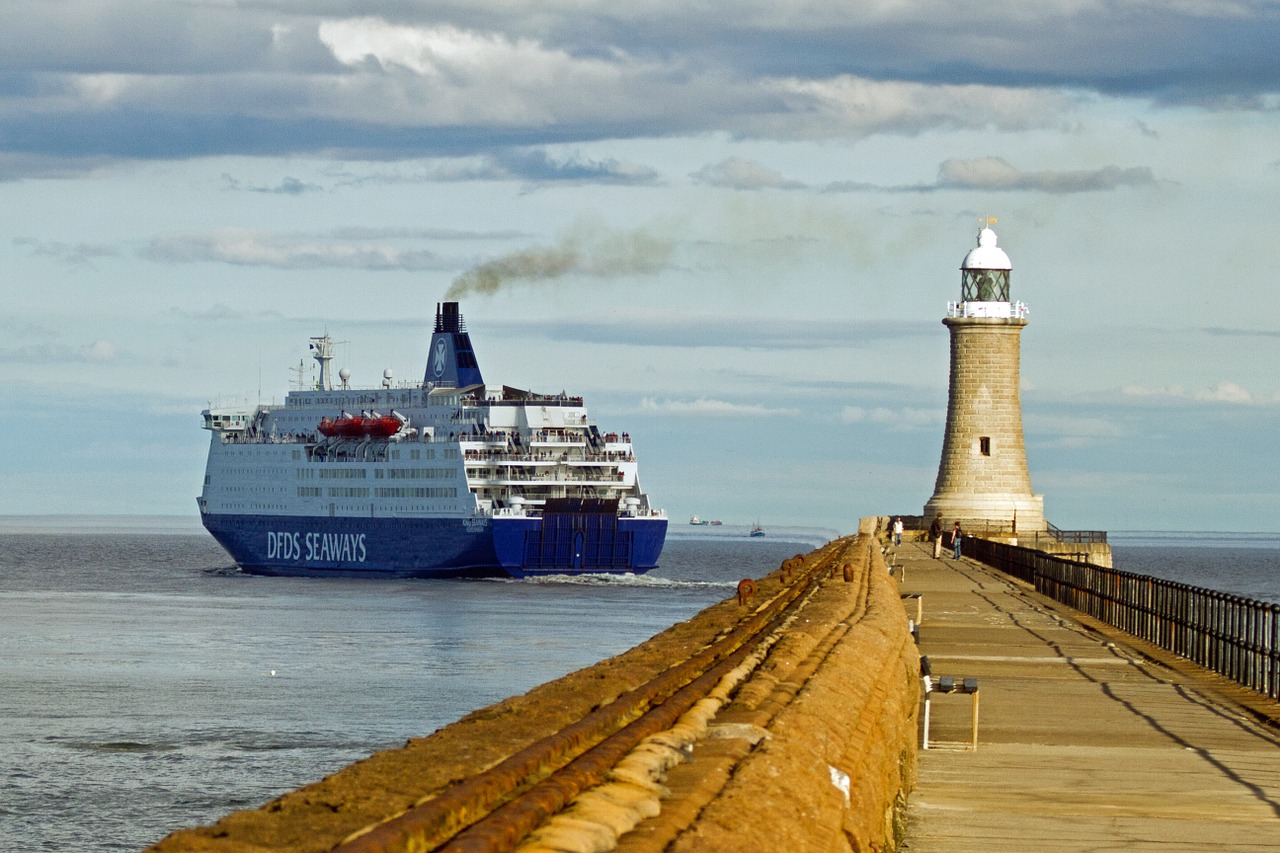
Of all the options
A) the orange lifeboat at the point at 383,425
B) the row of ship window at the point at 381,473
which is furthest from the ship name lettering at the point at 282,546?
the orange lifeboat at the point at 383,425

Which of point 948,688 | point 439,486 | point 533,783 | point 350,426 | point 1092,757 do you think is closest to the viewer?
point 533,783

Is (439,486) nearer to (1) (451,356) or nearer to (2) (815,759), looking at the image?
(1) (451,356)

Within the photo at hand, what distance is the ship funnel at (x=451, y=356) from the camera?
8444cm

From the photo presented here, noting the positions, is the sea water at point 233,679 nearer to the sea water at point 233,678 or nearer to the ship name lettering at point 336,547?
the sea water at point 233,678

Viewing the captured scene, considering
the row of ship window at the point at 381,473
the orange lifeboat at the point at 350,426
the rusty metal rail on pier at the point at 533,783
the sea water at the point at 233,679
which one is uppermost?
the orange lifeboat at the point at 350,426

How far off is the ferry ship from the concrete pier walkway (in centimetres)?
5513

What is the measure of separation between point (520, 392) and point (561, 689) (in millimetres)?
71488

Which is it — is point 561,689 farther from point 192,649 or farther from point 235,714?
point 192,649

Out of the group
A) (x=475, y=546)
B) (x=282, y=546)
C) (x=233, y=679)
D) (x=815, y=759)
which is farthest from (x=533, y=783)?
(x=282, y=546)

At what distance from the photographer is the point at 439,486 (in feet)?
253

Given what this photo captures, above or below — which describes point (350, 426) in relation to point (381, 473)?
above

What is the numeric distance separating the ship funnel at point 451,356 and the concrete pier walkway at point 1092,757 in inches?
2566

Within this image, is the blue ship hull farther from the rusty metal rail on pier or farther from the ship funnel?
the rusty metal rail on pier

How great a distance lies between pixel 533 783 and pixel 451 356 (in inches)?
3166
